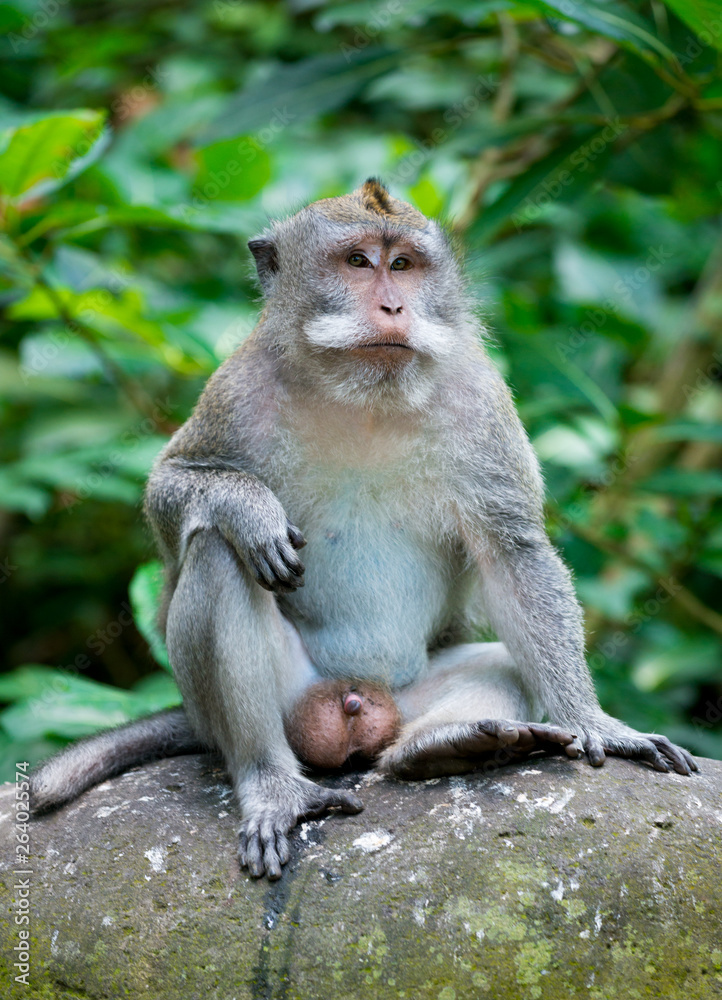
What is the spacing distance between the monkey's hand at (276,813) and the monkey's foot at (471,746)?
0.29m

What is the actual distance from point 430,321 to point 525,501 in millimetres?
948

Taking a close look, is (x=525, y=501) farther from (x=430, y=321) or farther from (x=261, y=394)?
(x=261, y=394)

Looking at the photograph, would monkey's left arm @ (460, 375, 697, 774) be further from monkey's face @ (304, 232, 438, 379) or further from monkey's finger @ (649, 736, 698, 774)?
monkey's face @ (304, 232, 438, 379)

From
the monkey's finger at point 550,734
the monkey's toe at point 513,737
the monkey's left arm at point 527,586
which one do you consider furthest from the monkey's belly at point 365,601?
the monkey's finger at point 550,734

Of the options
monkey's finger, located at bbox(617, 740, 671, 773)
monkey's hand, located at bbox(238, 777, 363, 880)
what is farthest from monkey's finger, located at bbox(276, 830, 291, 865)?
monkey's finger, located at bbox(617, 740, 671, 773)

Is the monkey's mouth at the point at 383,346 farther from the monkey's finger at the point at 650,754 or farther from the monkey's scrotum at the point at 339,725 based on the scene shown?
the monkey's finger at the point at 650,754

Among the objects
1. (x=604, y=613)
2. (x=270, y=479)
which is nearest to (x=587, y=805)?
(x=270, y=479)

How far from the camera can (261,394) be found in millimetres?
4711

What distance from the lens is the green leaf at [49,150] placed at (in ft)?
18.6

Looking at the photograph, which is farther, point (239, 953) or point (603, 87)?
point (603, 87)

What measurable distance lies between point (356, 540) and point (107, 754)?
1581 millimetres

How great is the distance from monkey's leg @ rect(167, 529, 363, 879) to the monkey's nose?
0.30 meters

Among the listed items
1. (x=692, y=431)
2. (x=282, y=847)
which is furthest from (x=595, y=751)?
(x=692, y=431)

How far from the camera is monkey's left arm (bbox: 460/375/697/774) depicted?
440cm
